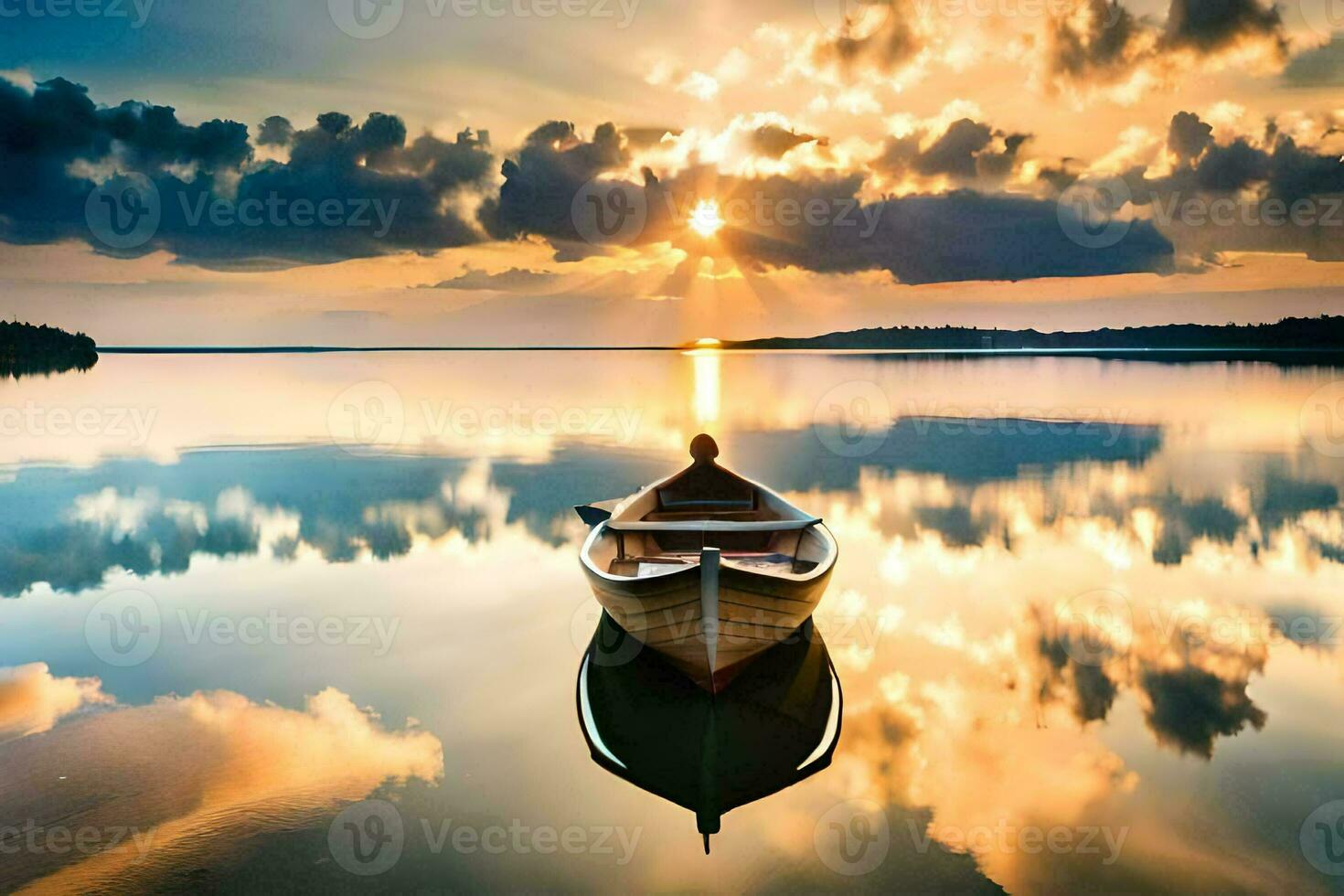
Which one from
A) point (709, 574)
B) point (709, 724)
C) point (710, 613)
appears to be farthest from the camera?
point (709, 724)

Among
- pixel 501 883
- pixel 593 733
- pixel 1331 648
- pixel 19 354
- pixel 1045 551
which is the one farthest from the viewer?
pixel 19 354

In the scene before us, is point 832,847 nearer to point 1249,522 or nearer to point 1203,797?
point 1203,797

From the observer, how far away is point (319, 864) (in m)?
7.19

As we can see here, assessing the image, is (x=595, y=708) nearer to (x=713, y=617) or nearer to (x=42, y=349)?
(x=713, y=617)

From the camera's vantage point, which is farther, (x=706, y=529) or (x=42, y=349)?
(x=42, y=349)

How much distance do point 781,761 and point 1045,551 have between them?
11.3 metres

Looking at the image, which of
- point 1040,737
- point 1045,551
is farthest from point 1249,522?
point 1040,737

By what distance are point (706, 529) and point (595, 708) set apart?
343 cm

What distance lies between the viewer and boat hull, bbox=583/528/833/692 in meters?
9.49

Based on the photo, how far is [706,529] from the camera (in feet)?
42.0

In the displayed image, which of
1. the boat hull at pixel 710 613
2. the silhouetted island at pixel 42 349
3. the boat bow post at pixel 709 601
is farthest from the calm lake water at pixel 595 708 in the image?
the silhouetted island at pixel 42 349

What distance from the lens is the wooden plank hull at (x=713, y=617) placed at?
9.54 metres

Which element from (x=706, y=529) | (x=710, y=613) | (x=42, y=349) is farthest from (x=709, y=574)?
(x=42, y=349)

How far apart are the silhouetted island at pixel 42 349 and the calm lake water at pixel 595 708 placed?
343ft
